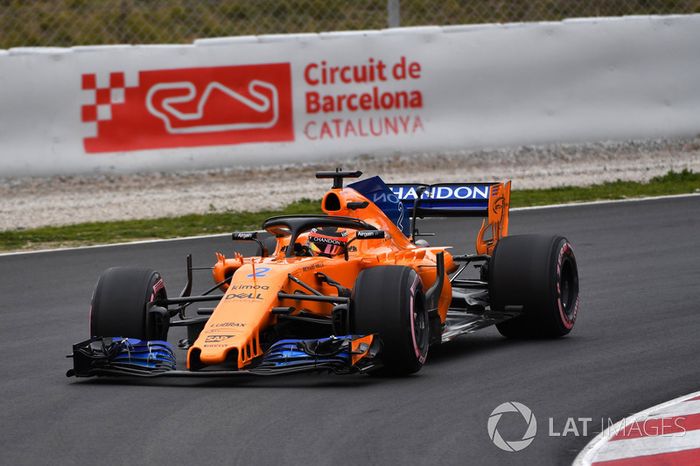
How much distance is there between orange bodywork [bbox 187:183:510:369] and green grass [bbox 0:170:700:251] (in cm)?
613

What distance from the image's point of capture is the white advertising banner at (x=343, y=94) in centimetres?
1725

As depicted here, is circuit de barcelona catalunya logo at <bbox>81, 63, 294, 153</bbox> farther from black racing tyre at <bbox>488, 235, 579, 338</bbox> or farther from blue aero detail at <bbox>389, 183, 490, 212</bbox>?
black racing tyre at <bbox>488, 235, 579, 338</bbox>

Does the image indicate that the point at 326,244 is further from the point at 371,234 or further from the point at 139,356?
the point at 139,356

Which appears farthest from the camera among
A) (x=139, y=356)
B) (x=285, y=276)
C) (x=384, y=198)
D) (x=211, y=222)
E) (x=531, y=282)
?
(x=211, y=222)

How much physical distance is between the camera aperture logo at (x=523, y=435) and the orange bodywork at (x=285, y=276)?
1.00 m

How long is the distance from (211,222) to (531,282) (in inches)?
292

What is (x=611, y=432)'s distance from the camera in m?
6.62

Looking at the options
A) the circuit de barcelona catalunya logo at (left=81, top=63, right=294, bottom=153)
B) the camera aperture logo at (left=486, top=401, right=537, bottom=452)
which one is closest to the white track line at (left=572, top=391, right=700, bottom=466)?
the camera aperture logo at (left=486, top=401, right=537, bottom=452)

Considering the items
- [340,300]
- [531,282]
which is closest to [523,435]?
[340,300]

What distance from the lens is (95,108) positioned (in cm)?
1720

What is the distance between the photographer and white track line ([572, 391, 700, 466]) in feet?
20.0

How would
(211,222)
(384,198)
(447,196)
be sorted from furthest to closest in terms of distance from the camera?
1. (211,222)
2. (447,196)
3. (384,198)

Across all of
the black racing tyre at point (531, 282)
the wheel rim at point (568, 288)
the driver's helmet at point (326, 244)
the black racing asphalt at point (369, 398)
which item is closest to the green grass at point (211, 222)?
the black racing asphalt at point (369, 398)

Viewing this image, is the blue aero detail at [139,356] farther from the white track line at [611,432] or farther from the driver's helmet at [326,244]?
the white track line at [611,432]
